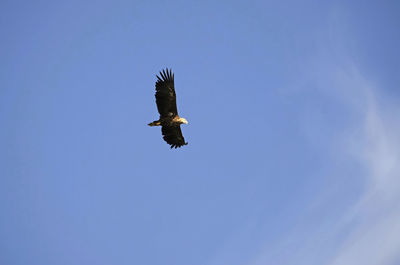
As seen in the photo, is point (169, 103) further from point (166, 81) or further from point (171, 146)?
point (171, 146)

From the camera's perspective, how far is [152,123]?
2619cm

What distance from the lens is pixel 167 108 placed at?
2609 centimetres

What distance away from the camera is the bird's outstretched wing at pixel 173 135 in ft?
89.2

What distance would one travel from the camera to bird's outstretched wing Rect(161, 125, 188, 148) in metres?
27.2

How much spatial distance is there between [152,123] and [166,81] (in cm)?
266

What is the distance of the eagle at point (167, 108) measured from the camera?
25.7 metres

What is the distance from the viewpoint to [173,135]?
1086 inches

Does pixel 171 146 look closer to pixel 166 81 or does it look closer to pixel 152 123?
pixel 152 123

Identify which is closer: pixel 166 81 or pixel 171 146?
pixel 166 81

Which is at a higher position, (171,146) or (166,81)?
(166,81)

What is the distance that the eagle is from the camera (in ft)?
84.4

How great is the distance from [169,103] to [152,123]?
1.59 metres

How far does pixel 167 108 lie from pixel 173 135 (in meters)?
2.23

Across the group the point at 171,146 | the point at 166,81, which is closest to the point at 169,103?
the point at 166,81
